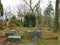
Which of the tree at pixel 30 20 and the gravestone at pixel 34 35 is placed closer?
the gravestone at pixel 34 35

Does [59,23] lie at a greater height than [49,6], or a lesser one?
lesser

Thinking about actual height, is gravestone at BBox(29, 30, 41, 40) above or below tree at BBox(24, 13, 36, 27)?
below

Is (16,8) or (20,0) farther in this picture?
(16,8)

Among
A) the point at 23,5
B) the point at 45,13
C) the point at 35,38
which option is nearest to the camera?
the point at 35,38

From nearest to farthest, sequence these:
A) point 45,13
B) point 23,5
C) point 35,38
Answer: point 35,38 → point 45,13 → point 23,5

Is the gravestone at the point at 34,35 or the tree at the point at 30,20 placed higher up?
the tree at the point at 30,20

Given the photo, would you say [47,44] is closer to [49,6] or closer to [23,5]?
[49,6]

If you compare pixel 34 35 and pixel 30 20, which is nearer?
pixel 34 35

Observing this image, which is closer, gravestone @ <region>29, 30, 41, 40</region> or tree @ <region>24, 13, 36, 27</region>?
gravestone @ <region>29, 30, 41, 40</region>

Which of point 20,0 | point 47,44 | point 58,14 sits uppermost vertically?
point 20,0

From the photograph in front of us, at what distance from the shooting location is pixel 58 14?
15219 millimetres

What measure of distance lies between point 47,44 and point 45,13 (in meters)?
16.3

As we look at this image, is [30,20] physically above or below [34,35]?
above

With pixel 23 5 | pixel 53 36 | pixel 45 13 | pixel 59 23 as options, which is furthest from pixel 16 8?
pixel 53 36
